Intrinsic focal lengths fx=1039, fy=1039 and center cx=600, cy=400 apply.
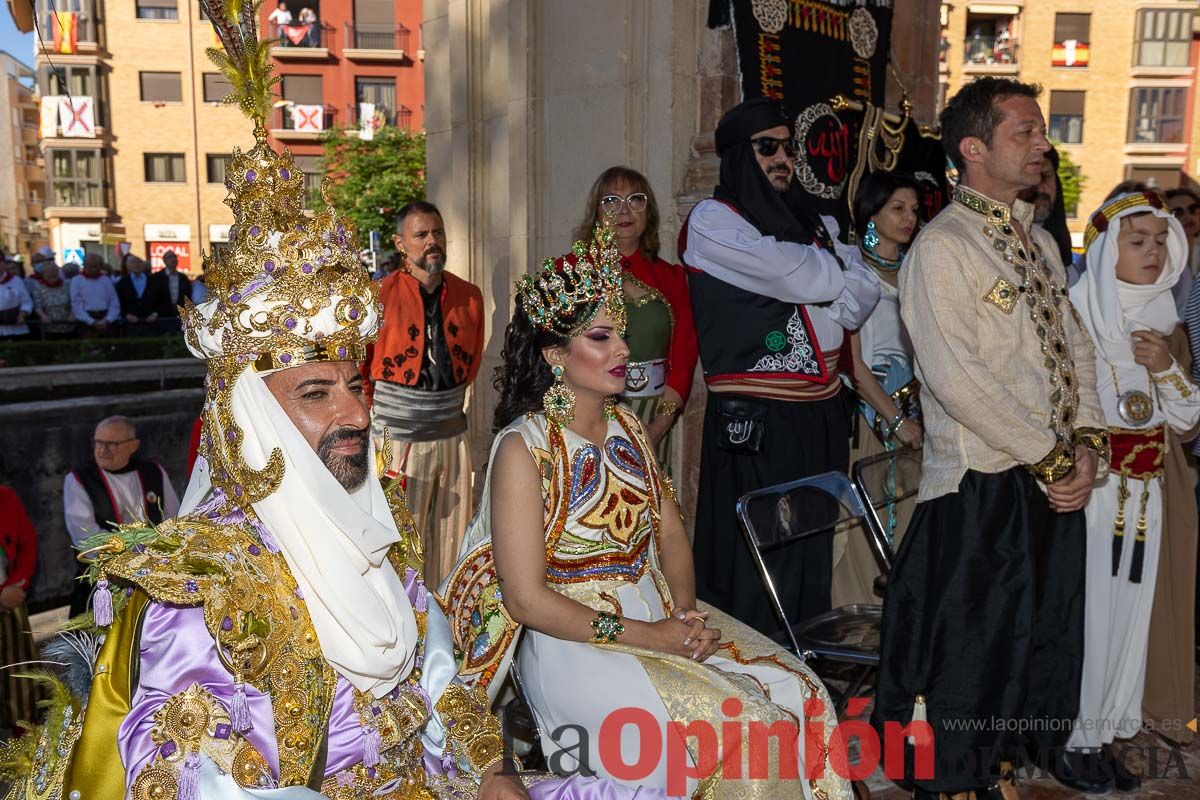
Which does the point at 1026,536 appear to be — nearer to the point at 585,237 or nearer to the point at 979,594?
the point at 979,594

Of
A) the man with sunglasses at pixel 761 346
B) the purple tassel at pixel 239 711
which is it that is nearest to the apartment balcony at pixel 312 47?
the man with sunglasses at pixel 761 346

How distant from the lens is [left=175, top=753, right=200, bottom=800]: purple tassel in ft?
5.69

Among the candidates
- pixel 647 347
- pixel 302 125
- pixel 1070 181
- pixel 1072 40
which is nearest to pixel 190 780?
pixel 647 347

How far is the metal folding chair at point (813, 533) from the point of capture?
11.5 feet

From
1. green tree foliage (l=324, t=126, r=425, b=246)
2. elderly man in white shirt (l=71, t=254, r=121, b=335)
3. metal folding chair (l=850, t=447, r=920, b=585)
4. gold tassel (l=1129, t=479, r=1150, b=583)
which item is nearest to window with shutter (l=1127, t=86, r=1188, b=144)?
green tree foliage (l=324, t=126, r=425, b=246)

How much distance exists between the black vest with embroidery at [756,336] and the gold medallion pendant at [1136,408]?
3.75ft

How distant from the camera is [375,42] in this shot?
37531 millimetres

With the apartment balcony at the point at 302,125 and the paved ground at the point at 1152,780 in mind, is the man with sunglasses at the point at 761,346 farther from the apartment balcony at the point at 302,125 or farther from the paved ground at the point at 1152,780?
the apartment balcony at the point at 302,125

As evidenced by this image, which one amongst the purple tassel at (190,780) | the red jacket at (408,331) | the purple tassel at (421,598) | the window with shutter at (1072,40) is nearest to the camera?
the purple tassel at (190,780)

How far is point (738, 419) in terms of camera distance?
4.29m

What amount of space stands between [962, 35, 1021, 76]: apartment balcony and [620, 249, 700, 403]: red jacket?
34.7 meters

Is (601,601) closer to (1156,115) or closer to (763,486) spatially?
(763,486)

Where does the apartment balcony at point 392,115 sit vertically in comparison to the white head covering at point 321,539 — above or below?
above

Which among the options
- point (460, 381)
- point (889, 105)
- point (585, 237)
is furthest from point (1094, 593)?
point (889, 105)
